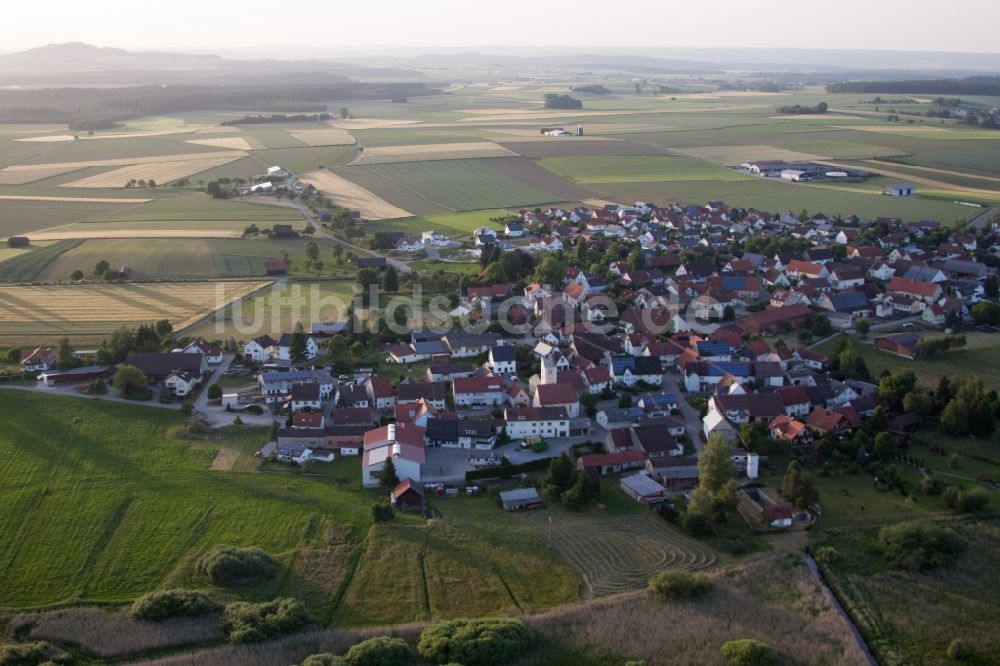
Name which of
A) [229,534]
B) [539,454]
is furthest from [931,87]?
[229,534]

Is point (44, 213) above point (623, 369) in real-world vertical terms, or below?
above

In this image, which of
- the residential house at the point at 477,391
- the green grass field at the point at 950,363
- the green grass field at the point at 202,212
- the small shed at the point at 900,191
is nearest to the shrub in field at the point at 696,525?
the residential house at the point at 477,391

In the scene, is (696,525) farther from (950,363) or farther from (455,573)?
(950,363)

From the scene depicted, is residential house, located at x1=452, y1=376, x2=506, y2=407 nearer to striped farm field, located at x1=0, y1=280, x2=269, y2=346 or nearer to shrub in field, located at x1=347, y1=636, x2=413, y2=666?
shrub in field, located at x1=347, y1=636, x2=413, y2=666

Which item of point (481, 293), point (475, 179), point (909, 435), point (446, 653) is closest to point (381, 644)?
point (446, 653)

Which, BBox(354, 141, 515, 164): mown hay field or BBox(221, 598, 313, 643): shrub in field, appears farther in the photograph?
BBox(354, 141, 515, 164): mown hay field

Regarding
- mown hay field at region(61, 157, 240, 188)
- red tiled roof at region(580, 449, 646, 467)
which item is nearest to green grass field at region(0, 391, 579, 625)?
red tiled roof at region(580, 449, 646, 467)
